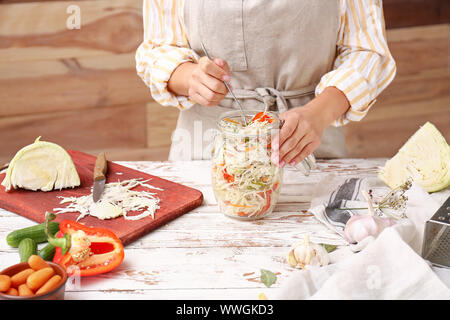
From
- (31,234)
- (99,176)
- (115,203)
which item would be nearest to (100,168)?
(99,176)

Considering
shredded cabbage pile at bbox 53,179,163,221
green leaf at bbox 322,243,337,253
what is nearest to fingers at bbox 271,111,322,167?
green leaf at bbox 322,243,337,253

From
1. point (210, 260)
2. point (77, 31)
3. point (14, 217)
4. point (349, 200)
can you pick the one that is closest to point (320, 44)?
point (349, 200)

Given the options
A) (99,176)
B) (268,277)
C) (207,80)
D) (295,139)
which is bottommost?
(268,277)

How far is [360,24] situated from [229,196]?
731 mm

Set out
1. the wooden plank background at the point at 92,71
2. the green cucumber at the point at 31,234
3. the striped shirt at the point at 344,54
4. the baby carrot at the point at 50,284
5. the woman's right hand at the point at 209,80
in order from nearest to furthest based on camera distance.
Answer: the baby carrot at the point at 50,284 → the green cucumber at the point at 31,234 → the woman's right hand at the point at 209,80 → the striped shirt at the point at 344,54 → the wooden plank background at the point at 92,71

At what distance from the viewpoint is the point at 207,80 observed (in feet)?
4.69

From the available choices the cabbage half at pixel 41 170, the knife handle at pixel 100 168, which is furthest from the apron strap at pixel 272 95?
the cabbage half at pixel 41 170

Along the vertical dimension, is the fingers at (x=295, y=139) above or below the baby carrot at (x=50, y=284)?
above

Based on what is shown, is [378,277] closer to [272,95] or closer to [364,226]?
[364,226]

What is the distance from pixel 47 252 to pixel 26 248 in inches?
1.6

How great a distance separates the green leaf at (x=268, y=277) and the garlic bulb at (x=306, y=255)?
0.06m

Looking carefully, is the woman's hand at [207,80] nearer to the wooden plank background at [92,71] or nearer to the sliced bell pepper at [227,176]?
the sliced bell pepper at [227,176]

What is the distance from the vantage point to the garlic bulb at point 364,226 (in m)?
1.18

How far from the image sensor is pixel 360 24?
5.44ft
